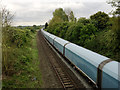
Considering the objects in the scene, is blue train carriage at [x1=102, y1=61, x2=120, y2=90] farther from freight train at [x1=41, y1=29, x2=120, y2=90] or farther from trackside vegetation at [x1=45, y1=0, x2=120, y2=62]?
trackside vegetation at [x1=45, y1=0, x2=120, y2=62]

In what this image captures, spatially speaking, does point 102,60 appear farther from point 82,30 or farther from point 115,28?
point 82,30

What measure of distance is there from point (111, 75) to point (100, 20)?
17.5m

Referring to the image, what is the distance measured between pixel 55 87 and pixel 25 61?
23.8 ft

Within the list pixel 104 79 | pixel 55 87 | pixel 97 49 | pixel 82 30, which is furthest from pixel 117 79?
pixel 82 30

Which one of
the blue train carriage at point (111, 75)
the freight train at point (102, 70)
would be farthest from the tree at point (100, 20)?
the blue train carriage at point (111, 75)

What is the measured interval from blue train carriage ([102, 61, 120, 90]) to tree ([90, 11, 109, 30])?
51.3 feet

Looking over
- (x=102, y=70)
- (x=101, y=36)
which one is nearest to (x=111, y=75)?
(x=102, y=70)

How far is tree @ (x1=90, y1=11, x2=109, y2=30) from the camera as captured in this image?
21141 millimetres

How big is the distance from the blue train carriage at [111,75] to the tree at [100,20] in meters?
15.6

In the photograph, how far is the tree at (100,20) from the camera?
21141 mm

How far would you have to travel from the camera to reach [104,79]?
7117 mm

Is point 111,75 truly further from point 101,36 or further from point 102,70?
point 101,36

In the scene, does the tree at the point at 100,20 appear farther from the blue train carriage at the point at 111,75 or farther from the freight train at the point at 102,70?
the blue train carriage at the point at 111,75

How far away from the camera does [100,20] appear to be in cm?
2188
